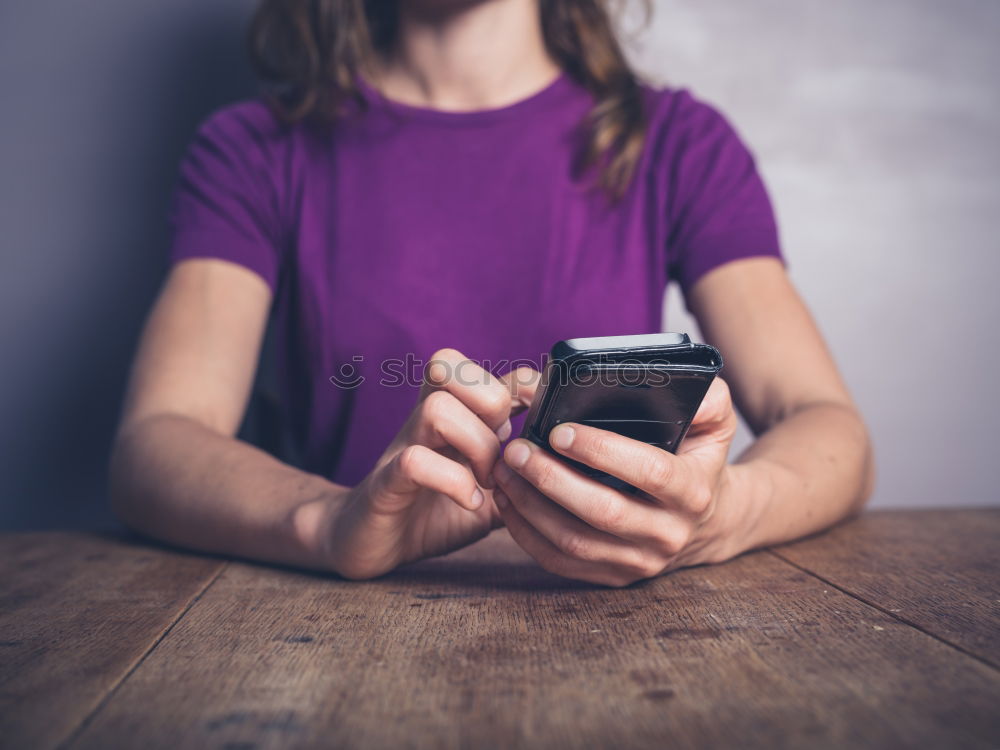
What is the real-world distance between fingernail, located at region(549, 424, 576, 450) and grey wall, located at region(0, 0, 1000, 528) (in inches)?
42.4

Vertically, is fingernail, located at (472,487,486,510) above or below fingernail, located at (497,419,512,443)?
below

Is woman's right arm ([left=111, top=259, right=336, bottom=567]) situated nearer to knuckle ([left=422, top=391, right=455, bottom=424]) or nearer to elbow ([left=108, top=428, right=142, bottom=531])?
elbow ([left=108, top=428, right=142, bottom=531])

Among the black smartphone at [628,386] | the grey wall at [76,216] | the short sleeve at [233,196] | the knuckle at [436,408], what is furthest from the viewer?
the grey wall at [76,216]

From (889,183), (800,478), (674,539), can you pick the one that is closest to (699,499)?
(674,539)

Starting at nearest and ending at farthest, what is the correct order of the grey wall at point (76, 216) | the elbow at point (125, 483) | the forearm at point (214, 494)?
the forearm at point (214, 494)
the elbow at point (125, 483)
the grey wall at point (76, 216)

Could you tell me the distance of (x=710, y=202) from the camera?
1036 mm

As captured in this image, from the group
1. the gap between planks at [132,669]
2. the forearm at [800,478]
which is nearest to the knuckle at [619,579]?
the forearm at [800,478]

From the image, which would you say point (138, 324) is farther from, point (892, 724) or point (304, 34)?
point (892, 724)

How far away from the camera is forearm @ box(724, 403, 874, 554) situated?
683mm

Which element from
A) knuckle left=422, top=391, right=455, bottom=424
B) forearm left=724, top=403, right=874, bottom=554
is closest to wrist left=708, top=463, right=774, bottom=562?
forearm left=724, top=403, right=874, bottom=554

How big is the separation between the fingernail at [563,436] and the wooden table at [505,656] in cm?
12

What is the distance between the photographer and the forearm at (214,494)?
26.4 inches

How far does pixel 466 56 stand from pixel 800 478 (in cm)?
77

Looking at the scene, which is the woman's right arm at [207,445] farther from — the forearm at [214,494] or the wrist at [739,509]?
the wrist at [739,509]
